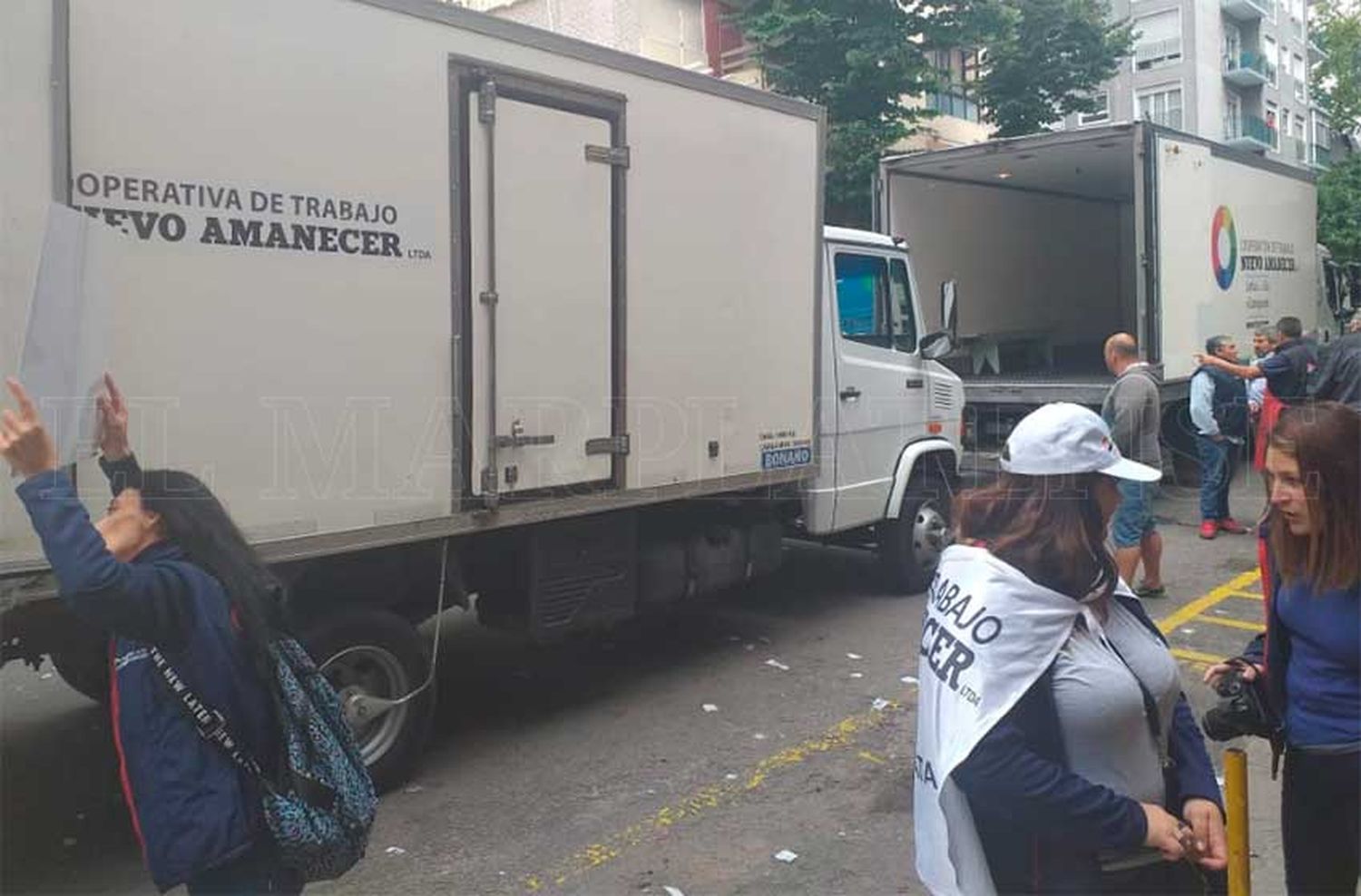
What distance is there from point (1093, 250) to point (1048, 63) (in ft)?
22.5

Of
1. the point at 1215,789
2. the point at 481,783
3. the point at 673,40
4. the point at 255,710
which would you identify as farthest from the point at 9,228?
the point at 673,40

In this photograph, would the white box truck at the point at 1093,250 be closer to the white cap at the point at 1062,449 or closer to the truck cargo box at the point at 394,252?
the truck cargo box at the point at 394,252

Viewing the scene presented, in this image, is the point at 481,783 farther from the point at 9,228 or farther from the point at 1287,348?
the point at 1287,348

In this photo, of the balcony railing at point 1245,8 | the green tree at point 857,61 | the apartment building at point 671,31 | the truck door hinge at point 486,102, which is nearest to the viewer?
the truck door hinge at point 486,102

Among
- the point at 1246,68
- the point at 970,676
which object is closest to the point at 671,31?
the point at 970,676

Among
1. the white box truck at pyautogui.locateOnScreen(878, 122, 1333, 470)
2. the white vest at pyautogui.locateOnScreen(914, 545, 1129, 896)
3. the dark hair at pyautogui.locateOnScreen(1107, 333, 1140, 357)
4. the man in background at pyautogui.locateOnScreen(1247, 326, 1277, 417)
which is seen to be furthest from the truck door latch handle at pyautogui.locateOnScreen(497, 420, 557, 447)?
the man in background at pyautogui.locateOnScreen(1247, 326, 1277, 417)

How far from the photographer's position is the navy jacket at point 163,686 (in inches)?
82.1

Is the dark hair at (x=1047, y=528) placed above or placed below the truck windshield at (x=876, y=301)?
below

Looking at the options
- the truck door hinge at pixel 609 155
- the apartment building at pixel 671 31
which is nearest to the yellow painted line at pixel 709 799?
the truck door hinge at pixel 609 155

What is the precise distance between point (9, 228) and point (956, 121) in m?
25.4

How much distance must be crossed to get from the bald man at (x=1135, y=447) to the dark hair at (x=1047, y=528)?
535cm

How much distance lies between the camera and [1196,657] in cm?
629

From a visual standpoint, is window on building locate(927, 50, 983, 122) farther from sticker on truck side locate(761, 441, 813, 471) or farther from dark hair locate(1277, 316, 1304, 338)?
sticker on truck side locate(761, 441, 813, 471)

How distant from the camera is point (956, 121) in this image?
26.1m
